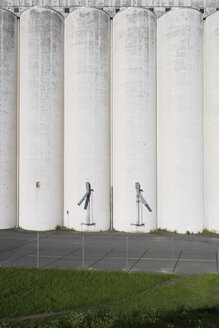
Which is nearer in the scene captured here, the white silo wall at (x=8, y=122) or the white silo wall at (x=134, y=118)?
the white silo wall at (x=134, y=118)

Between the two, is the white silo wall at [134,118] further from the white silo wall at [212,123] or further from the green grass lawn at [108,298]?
the green grass lawn at [108,298]

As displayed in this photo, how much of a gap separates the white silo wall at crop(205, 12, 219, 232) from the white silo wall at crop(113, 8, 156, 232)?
16.5ft

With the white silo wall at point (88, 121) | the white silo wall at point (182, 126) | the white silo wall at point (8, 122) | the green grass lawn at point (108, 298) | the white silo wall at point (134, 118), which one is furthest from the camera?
the white silo wall at point (8, 122)

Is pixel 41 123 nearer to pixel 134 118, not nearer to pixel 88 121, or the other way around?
pixel 88 121

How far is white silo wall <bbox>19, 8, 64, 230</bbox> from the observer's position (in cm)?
2456

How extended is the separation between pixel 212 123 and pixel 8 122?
19.2 metres

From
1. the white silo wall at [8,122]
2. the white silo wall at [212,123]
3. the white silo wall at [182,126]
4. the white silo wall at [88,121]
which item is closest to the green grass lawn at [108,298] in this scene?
the white silo wall at [88,121]

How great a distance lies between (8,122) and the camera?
25516 millimetres

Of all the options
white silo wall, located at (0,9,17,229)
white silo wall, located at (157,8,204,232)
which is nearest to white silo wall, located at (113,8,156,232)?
white silo wall, located at (157,8,204,232)

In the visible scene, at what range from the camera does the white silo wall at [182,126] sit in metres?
23.9

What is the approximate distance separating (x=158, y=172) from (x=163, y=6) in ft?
63.3

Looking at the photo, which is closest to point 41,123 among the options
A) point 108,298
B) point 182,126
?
point 182,126

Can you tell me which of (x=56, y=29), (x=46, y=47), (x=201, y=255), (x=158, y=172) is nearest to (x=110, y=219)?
(x=158, y=172)

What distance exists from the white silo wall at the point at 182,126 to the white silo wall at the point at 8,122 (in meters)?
14.0
